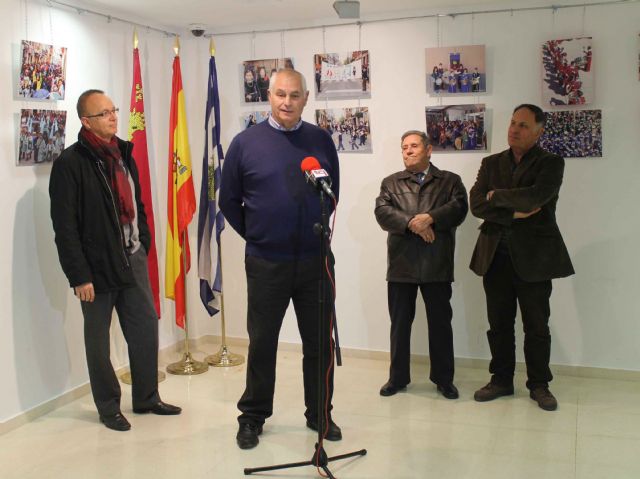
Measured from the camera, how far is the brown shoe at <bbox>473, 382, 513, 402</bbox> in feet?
13.7

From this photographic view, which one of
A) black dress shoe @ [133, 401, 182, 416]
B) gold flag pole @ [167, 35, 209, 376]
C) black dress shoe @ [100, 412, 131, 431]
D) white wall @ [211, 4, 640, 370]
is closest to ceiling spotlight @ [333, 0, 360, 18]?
white wall @ [211, 4, 640, 370]

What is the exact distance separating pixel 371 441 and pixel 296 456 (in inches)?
16.2

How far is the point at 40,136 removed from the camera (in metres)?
3.95

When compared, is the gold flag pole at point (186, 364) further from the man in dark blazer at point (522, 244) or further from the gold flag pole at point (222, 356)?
the man in dark blazer at point (522, 244)

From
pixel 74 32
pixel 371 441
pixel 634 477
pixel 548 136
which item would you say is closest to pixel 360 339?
pixel 371 441

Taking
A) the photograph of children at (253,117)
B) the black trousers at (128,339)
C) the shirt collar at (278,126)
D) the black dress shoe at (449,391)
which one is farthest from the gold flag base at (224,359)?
the shirt collar at (278,126)

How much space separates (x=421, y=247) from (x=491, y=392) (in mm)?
940

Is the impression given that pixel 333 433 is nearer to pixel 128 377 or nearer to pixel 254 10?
pixel 128 377

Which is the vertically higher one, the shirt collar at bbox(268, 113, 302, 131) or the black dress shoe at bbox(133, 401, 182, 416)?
the shirt collar at bbox(268, 113, 302, 131)

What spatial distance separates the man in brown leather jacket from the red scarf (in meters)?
1.44

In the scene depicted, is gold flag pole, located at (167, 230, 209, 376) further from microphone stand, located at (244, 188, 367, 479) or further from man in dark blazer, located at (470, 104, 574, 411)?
man in dark blazer, located at (470, 104, 574, 411)

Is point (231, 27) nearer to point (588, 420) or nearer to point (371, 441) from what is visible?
point (371, 441)

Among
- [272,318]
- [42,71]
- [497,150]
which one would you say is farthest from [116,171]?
[497,150]

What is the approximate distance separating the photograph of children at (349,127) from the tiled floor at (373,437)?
160cm
